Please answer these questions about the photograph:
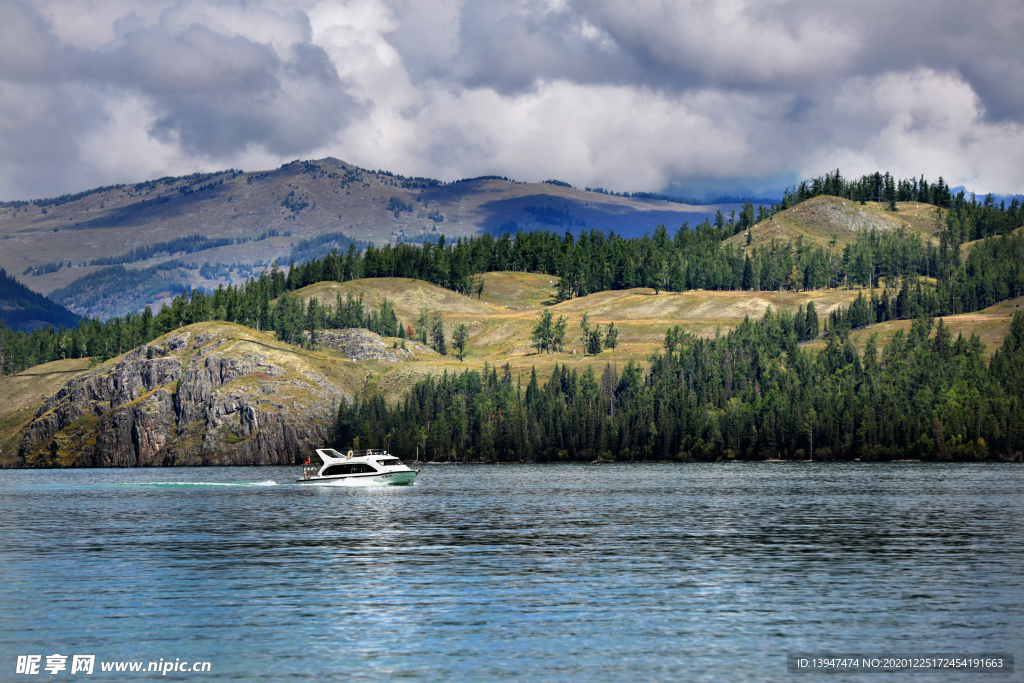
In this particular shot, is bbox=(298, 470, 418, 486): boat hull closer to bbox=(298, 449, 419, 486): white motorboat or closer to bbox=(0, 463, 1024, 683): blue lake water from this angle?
bbox=(298, 449, 419, 486): white motorboat

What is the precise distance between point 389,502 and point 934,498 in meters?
74.1

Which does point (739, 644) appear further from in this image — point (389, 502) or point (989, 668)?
point (389, 502)

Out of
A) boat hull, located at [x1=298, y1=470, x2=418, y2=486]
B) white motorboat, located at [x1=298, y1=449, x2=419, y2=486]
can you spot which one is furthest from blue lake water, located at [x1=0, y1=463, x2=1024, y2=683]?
white motorboat, located at [x1=298, y1=449, x2=419, y2=486]

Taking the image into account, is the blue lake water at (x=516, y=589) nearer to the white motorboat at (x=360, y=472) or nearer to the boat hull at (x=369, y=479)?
the boat hull at (x=369, y=479)

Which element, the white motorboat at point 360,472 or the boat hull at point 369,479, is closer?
the boat hull at point 369,479

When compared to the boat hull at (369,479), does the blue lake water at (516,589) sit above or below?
below

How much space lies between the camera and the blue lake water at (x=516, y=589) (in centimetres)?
4369

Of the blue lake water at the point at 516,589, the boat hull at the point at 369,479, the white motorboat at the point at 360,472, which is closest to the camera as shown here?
the blue lake water at the point at 516,589

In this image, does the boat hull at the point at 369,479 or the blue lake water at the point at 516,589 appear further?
the boat hull at the point at 369,479

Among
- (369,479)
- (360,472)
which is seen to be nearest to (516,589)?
(360,472)

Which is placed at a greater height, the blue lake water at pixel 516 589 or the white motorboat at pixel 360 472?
the white motorboat at pixel 360 472

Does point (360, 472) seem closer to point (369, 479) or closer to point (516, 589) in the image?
point (369, 479)

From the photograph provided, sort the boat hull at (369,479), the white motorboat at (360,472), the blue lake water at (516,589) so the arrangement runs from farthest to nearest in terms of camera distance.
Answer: the white motorboat at (360,472)
the boat hull at (369,479)
the blue lake water at (516,589)

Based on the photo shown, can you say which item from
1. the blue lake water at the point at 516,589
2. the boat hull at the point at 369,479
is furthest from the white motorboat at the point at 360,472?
the blue lake water at the point at 516,589
